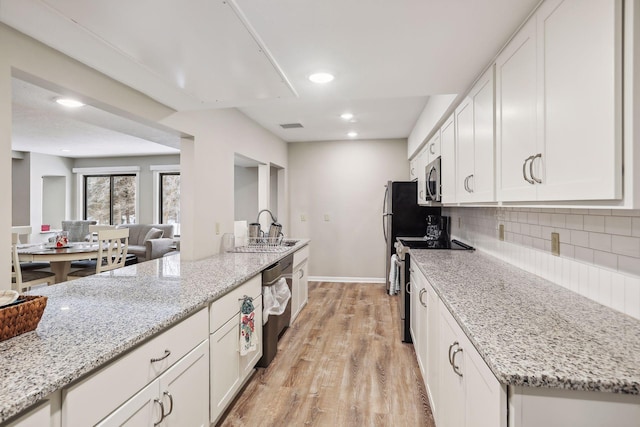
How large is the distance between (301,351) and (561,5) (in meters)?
2.83

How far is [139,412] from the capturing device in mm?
1174

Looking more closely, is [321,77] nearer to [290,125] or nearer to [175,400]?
[175,400]

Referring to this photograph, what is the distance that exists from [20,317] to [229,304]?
3.19 ft

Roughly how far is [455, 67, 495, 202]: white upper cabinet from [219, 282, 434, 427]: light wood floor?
141cm

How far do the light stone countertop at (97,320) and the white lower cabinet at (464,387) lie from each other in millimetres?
1153

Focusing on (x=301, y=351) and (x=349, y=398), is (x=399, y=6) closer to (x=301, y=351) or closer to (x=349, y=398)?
(x=349, y=398)

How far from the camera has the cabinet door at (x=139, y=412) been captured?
1.07 meters

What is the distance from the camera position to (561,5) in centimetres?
117

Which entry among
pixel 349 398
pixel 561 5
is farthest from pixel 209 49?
pixel 349 398

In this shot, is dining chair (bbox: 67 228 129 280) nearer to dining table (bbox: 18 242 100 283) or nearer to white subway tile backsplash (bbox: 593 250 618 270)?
dining table (bbox: 18 242 100 283)

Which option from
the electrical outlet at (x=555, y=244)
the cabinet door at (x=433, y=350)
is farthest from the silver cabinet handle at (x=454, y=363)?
the electrical outlet at (x=555, y=244)

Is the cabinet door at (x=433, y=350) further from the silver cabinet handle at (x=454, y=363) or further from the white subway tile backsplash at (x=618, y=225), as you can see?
the white subway tile backsplash at (x=618, y=225)

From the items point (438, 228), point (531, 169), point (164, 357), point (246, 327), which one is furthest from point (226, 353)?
point (438, 228)

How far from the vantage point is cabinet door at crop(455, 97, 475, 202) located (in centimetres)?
218
